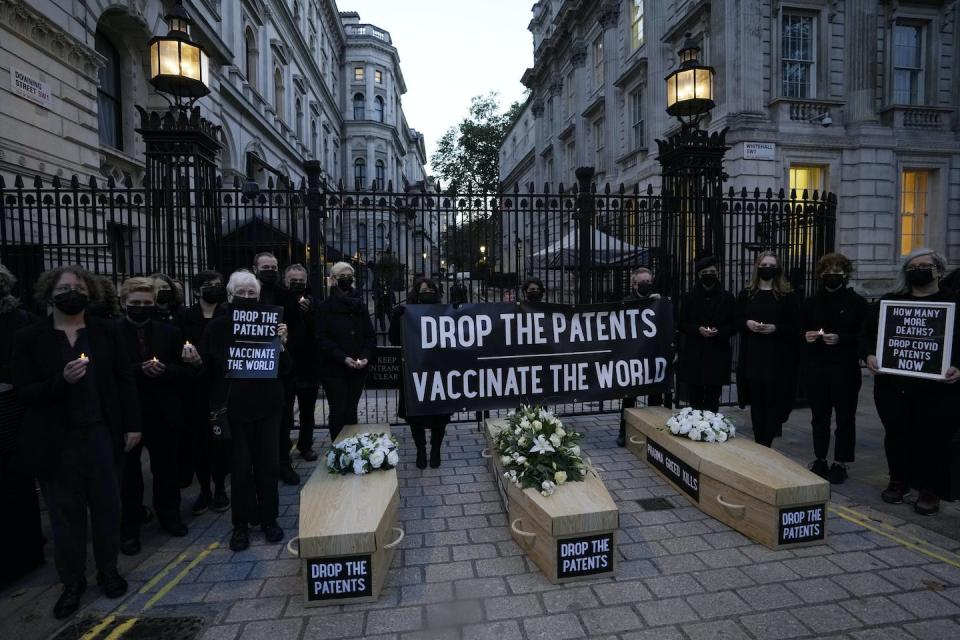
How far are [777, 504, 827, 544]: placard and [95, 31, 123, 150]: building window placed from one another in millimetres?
16242

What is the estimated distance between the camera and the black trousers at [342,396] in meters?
6.12

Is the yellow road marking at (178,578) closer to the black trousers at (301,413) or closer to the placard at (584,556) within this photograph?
the black trousers at (301,413)

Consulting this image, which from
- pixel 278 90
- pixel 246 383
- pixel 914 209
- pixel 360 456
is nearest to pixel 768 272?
pixel 360 456

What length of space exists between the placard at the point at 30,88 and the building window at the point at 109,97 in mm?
2999

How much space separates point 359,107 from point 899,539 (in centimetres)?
6682

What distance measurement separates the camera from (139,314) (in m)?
4.54

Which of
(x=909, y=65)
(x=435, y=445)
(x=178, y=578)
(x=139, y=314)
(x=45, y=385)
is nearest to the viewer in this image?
(x=45, y=385)

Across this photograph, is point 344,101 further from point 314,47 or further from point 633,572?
point 633,572

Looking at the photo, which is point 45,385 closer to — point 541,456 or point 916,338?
point 541,456

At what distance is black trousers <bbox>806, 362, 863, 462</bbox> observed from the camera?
553 centimetres

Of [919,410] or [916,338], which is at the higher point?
[916,338]

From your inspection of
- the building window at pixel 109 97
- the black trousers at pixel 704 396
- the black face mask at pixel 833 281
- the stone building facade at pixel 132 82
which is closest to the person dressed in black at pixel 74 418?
the black trousers at pixel 704 396

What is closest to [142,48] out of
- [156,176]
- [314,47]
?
[156,176]

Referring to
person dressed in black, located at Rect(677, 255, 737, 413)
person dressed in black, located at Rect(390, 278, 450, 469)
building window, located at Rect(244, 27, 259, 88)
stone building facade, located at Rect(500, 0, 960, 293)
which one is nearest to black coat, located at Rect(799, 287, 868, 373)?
person dressed in black, located at Rect(677, 255, 737, 413)
